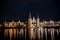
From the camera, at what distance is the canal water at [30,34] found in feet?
7.27

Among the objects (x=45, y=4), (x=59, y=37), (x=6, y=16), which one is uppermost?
(x=45, y=4)

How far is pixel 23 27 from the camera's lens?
2240mm

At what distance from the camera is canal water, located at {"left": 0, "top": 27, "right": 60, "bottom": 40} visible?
2.22 m

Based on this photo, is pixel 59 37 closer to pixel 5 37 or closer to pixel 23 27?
pixel 23 27

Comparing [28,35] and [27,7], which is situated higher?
[27,7]

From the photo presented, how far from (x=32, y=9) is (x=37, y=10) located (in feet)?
0.25

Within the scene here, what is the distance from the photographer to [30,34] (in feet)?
7.28

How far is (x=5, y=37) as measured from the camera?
87.1 inches

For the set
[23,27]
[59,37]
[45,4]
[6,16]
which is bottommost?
[59,37]

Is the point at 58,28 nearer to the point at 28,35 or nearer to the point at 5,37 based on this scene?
the point at 28,35

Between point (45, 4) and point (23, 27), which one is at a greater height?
point (45, 4)

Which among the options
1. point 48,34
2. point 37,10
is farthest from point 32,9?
point 48,34

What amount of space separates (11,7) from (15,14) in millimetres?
123

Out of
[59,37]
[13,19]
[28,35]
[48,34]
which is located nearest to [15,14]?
[13,19]
